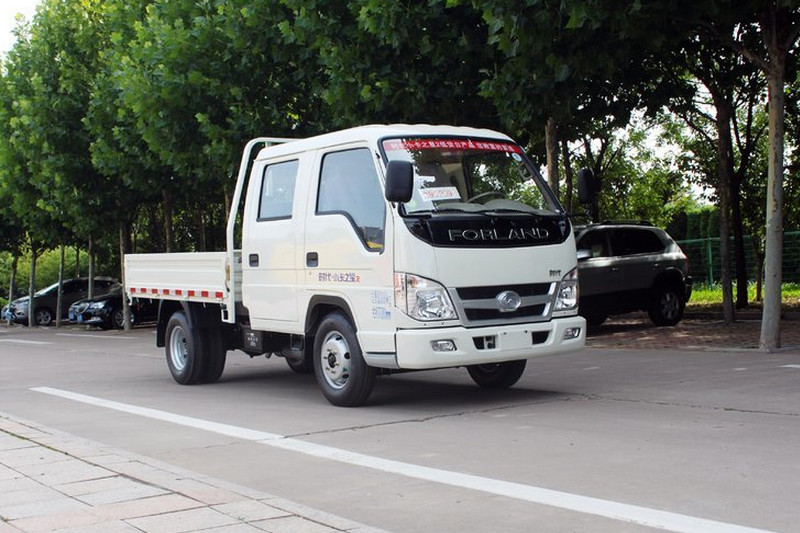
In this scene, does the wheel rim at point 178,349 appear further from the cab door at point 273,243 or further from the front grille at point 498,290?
the front grille at point 498,290

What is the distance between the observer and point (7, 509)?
553 centimetres

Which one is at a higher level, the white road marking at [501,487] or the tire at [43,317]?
the white road marking at [501,487]

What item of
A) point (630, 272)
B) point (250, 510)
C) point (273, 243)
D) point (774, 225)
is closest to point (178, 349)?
point (273, 243)

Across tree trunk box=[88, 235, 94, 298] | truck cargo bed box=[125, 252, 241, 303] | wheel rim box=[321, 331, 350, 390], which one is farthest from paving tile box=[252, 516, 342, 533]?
tree trunk box=[88, 235, 94, 298]

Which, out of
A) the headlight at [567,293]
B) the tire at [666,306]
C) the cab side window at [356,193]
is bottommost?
the tire at [666,306]

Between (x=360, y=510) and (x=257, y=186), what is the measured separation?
572 centimetres

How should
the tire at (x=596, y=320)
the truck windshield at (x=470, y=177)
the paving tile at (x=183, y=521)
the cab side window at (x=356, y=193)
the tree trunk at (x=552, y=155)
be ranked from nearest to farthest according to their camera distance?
the paving tile at (x=183, y=521)
the cab side window at (x=356, y=193)
the truck windshield at (x=470, y=177)
the tree trunk at (x=552, y=155)
the tire at (x=596, y=320)

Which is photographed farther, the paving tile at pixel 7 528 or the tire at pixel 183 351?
the tire at pixel 183 351

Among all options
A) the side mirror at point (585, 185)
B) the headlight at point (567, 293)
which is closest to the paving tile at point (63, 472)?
the headlight at point (567, 293)

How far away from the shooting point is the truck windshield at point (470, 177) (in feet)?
29.5

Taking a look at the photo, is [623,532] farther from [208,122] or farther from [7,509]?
[208,122]

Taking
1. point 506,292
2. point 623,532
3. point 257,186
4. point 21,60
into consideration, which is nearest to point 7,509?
point 623,532

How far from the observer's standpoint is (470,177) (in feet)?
30.8

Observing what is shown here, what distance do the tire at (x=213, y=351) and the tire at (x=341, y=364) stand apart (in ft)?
8.69
